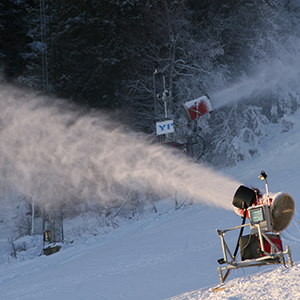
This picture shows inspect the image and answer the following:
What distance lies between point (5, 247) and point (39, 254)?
11.2 ft

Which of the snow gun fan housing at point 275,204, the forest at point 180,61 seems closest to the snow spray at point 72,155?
the forest at point 180,61

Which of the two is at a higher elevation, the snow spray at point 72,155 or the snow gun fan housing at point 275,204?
the snow spray at point 72,155

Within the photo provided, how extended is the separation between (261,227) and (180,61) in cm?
1740

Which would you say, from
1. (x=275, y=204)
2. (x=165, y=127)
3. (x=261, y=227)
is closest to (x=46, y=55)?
(x=165, y=127)

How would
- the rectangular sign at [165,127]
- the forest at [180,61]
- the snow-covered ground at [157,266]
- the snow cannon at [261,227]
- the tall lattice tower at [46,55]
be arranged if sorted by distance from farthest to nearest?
the tall lattice tower at [46,55] → the forest at [180,61] → the rectangular sign at [165,127] → the snow-covered ground at [157,266] → the snow cannon at [261,227]

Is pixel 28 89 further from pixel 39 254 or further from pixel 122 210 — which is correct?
pixel 39 254

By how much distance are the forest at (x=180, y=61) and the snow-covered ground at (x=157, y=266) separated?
23.0ft

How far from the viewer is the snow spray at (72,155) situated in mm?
18719

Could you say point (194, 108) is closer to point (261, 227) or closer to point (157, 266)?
point (157, 266)

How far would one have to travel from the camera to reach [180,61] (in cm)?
2056

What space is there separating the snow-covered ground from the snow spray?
5465 millimetres

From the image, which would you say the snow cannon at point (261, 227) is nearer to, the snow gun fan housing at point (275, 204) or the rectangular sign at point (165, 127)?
the snow gun fan housing at point (275, 204)

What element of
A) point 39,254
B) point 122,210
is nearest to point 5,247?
point 39,254

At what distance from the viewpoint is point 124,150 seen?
18672 mm
